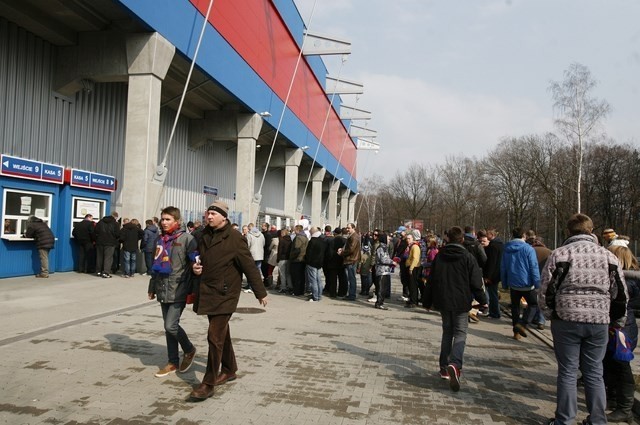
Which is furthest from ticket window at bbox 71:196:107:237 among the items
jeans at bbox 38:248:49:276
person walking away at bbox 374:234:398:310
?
person walking away at bbox 374:234:398:310

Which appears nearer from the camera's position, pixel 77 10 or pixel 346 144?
pixel 77 10

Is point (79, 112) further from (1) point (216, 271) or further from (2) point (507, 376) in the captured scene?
(2) point (507, 376)

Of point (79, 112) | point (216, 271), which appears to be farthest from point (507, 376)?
point (79, 112)

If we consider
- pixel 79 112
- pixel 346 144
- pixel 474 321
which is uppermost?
pixel 346 144

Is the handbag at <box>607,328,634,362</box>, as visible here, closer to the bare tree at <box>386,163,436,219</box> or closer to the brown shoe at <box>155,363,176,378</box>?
the brown shoe at <box>155,363,176,378</box>

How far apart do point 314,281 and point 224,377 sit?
23.4 feet

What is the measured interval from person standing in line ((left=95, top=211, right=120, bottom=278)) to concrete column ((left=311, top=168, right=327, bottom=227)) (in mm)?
25293

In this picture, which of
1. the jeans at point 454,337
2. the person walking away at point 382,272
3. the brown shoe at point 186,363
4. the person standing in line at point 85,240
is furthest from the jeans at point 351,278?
the brown shoe at point 186,363

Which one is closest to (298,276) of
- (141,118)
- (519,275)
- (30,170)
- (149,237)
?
(149,237)

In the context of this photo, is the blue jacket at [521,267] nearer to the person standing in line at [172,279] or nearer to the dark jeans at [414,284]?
the dark jeans at [414,284]

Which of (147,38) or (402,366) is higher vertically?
(147,38)

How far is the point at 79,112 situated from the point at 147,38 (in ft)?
14.0

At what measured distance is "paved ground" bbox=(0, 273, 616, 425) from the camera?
4.51 metres

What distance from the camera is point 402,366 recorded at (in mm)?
6422
